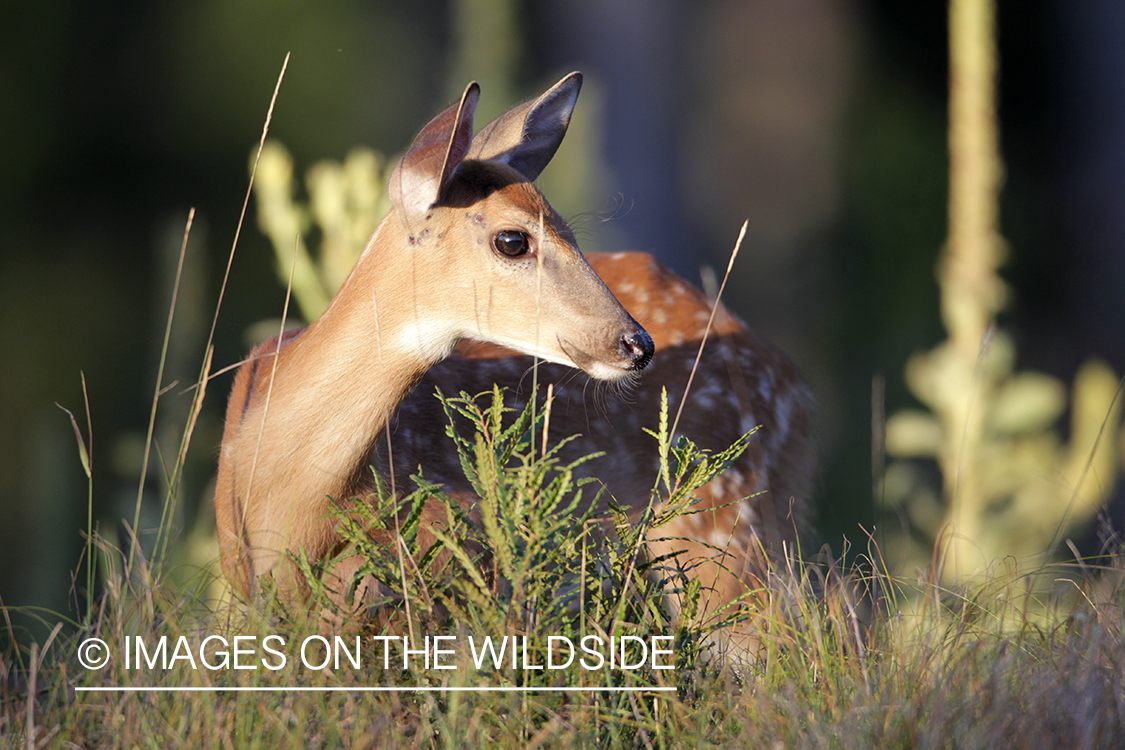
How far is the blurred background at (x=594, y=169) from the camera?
5.54m

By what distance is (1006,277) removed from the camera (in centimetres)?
767

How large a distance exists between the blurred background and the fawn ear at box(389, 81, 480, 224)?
7.04ft

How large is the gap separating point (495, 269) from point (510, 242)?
61mm

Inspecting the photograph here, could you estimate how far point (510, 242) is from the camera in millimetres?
1940

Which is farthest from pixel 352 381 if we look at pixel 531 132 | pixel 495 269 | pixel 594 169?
pixel 594 169

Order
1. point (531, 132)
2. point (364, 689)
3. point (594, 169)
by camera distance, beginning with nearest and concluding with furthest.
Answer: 1. point (364, 689)
2. point (531, 132)
3. point (594, 169)

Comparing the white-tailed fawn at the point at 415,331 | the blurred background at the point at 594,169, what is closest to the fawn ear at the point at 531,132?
the white-tailed fawn at the point at 415,331

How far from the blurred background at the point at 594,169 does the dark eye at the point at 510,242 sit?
7.30ft

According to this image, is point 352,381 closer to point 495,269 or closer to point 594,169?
point 495,269

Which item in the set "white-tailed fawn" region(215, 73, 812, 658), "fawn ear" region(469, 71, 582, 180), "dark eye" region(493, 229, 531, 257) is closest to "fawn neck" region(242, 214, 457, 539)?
"white-tailed fawn" region(215, 73, 812, 658)

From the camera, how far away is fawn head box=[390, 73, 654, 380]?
1.89 meters

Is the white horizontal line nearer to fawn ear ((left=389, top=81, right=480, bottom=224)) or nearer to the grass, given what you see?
the grass

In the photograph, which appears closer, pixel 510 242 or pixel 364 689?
pixel 364 689

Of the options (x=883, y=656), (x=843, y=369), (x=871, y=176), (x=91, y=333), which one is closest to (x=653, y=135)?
(x=871, y=176)
